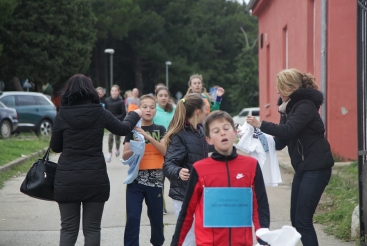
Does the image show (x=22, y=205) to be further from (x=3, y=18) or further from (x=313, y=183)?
(x=3, y=18)

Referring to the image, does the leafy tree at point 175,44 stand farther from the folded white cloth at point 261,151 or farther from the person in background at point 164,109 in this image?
the folded white cloth at point 261,151

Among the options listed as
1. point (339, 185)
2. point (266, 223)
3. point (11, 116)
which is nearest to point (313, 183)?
point (266, 223)

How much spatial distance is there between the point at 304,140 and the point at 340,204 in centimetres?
369

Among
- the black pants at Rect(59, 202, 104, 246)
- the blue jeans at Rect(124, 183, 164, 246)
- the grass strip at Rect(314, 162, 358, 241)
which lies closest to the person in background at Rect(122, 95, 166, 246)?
the blue jeans at Rect(124, 183, 164, 246)

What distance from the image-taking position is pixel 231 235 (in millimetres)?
→ 4418

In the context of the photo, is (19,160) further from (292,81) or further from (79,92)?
(292,81)

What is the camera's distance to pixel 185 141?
5.56 meters

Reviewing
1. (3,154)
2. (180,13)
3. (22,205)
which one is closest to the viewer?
(22,205)

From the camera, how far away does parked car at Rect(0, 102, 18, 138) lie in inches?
880

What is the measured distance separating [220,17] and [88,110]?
68.7 meters

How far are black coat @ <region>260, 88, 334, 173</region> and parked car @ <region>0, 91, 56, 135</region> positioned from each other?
20615 millimetres

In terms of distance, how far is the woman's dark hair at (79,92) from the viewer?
5.58m

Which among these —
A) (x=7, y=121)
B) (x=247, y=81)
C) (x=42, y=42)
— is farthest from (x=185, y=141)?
(x=247, y=81)

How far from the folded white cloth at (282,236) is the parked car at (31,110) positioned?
2226 centimetres
